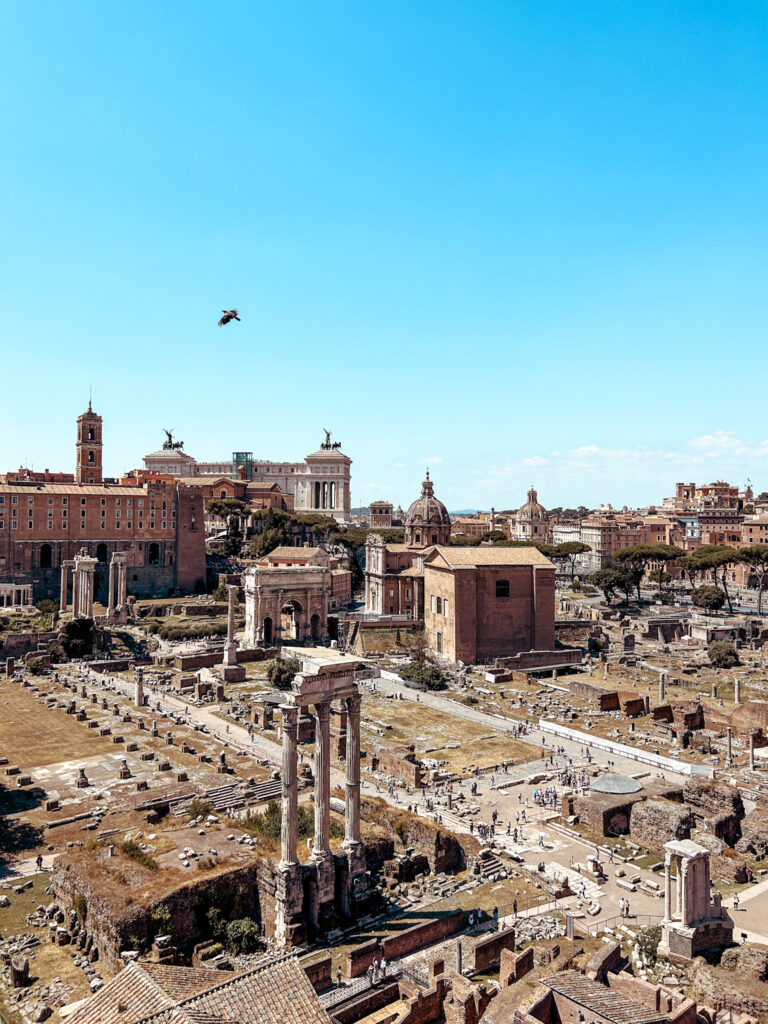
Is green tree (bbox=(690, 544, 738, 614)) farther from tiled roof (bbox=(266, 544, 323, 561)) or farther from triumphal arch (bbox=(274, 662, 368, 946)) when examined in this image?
triumphal arch (bbox=(274, 662, 368, 946))

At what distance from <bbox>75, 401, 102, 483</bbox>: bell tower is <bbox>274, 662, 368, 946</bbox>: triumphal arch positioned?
239ft

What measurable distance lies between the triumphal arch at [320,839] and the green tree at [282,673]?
25228 millimetres

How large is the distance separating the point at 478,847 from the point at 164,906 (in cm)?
962

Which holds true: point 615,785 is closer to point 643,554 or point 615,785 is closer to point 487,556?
point 487,556

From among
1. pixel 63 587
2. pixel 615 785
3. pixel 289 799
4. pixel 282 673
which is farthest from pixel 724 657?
pixel 63 587

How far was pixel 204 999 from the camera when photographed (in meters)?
12.1

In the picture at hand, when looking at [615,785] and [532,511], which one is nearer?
[615,785]

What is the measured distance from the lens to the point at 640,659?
55875 millimetres

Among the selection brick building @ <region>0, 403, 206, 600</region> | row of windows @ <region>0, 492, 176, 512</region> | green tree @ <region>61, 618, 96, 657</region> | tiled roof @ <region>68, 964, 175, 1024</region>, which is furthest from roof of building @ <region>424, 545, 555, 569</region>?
tiled roof @ <region>68, 964, 175, 1024</region>

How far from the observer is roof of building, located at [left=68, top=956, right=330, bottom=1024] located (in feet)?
38.4

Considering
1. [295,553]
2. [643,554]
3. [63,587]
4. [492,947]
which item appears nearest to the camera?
[492,947]

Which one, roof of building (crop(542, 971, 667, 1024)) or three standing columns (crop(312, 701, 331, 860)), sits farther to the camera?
three standing columns (crop(312, 701, 331, 860))

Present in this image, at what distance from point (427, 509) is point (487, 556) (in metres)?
14.2

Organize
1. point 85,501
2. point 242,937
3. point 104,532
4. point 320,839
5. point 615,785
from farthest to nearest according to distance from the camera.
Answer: point 104,532, point 85,501, point 615,785, point 320,839, point 242,937
